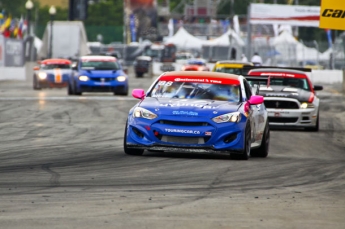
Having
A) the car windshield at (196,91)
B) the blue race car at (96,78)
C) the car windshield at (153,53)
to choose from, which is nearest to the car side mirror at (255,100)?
the car windshield at (196,91)

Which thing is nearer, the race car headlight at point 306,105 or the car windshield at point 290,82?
the race car headlight at point 306,105

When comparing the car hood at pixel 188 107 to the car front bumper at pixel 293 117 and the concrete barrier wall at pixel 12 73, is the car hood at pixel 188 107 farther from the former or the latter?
the concrete barrier wall at pixel 12 73

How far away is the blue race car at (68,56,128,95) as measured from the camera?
35531 mm

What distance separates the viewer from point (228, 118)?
46.9 feet

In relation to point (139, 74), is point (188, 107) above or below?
above

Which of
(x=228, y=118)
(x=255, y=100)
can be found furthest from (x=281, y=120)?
(x=228, y=118)

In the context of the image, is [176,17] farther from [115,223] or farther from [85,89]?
[115,223]

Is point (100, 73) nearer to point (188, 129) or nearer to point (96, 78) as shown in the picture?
point (96, 78)

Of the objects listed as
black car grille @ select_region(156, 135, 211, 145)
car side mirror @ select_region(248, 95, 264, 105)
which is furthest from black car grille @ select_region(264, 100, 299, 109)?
black car grille @ select_region(156, 135, 211, 145)

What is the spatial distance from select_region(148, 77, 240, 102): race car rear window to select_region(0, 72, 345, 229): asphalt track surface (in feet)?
2.81

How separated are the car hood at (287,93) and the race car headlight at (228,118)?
826cm

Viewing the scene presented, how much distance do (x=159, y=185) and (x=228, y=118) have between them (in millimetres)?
3330

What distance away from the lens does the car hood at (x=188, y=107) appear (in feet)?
46.8

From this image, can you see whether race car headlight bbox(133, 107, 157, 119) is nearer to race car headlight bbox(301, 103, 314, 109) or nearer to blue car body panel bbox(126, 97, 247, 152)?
blue car body panel bbox(126, 97, 247, 152)
